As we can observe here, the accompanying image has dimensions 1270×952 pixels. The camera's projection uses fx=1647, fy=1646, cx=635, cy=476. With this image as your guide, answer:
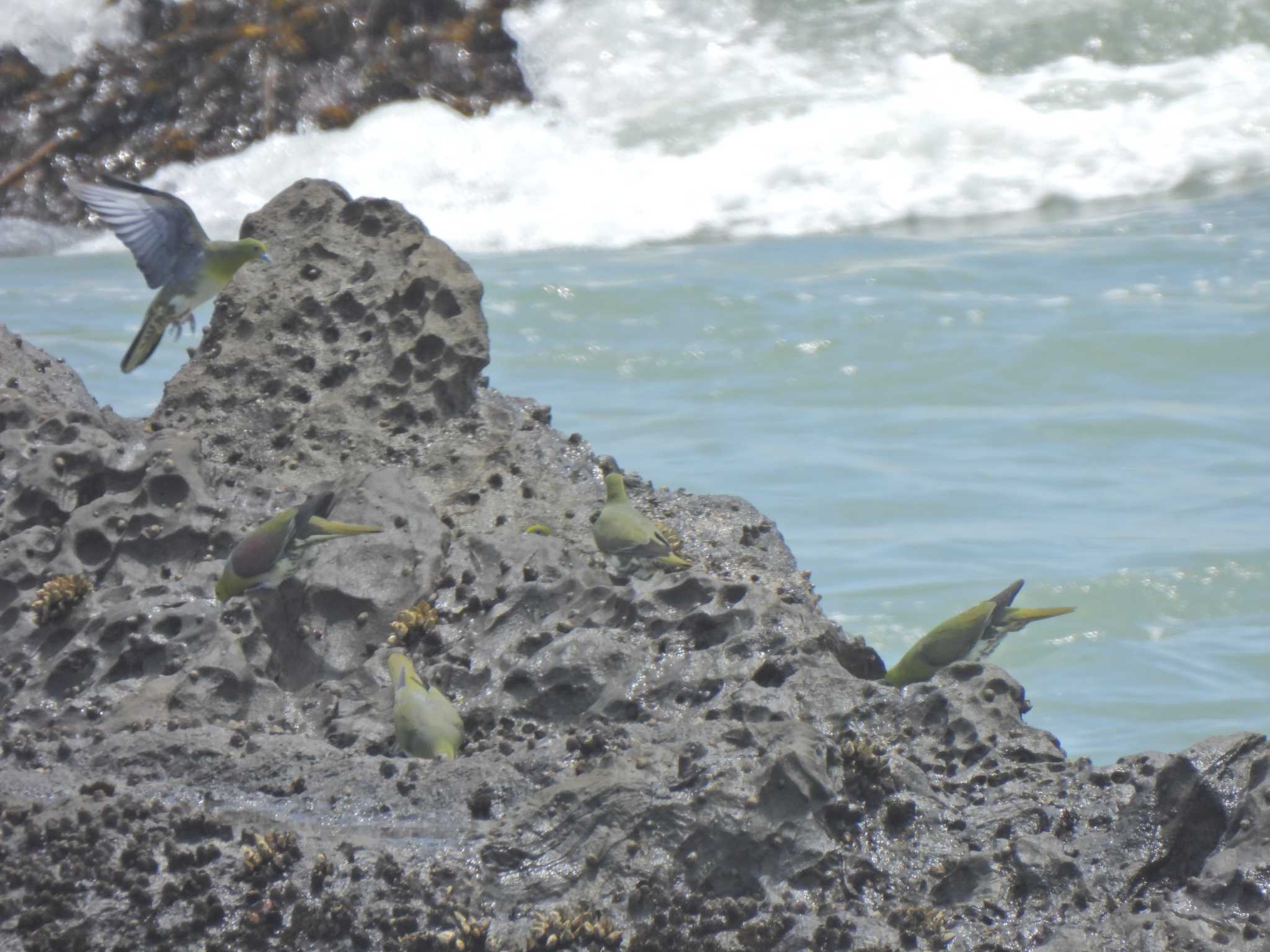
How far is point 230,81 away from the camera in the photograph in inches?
611

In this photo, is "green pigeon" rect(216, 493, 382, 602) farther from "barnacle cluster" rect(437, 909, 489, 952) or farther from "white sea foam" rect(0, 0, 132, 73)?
"white sea foam" rect(0, 0, 132, 73)

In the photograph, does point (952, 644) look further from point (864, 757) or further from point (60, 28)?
point (60, 28)

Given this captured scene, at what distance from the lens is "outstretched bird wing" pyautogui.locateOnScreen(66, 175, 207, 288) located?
482cm

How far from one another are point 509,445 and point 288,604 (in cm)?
100

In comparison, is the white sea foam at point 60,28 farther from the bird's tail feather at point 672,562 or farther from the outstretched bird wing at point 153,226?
the bird's tail feather at point 672,562

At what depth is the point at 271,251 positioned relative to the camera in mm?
4906

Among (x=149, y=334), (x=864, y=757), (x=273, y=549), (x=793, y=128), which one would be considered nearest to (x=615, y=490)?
(x=273, y=549)

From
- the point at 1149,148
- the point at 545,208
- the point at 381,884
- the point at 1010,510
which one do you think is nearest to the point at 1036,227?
the point at 1149,148

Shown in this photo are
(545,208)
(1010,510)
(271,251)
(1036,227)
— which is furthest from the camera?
(545,208)

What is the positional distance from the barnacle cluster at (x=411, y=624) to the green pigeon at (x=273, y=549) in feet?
0.81

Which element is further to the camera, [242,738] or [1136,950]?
[242,738]

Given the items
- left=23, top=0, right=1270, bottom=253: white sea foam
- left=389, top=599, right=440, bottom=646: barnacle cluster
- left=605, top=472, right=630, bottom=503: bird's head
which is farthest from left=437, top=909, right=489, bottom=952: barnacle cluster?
left=23, top=0, right=1270, bottom=253: white sea foam

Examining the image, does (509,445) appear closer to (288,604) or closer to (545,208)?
(288,604)

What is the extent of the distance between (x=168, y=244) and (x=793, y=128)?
438 inches
